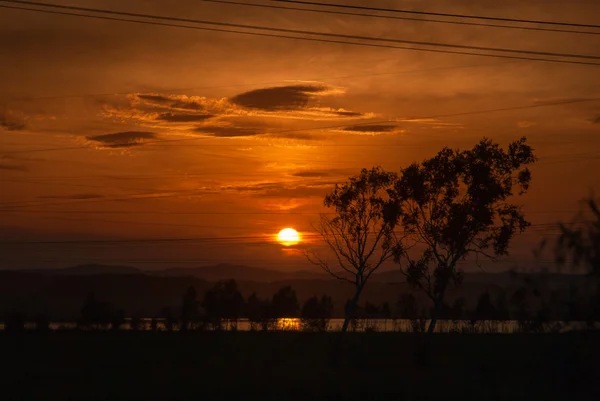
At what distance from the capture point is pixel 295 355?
156ft

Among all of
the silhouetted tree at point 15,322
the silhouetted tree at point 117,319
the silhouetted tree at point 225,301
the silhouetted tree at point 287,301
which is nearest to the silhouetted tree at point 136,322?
the silhouetted tree at point 117,319

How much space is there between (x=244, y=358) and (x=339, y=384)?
13979mm

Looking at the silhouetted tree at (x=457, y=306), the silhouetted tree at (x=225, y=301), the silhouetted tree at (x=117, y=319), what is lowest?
the silhouetted tree at (x=457, y=306)

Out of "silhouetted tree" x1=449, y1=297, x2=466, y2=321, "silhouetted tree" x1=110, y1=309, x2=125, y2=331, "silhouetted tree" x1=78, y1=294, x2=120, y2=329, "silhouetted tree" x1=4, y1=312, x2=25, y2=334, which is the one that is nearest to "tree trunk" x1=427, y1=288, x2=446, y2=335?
"silhouetted tree" x1=449, y1=297, x2=466, y2=321

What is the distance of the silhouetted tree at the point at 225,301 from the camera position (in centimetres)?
12656

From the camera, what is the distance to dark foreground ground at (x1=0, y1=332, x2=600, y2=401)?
15.4m

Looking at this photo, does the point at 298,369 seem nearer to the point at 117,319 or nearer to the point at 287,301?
the point at 117,319

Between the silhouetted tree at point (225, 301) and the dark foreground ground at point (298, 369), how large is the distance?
217 ft

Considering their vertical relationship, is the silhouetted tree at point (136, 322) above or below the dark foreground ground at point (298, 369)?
above

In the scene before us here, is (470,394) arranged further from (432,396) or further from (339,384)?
(339,384)

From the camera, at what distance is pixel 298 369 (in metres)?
39.0

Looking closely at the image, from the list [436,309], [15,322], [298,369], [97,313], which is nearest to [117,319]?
[97,313]

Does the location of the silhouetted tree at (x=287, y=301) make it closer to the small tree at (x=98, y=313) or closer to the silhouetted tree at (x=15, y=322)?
the small tree at (x=98, y=313)

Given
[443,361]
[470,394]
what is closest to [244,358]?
[443,361]
